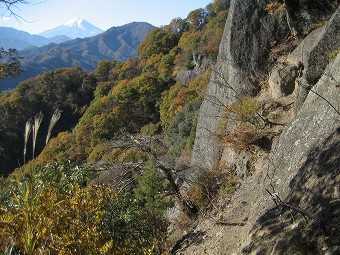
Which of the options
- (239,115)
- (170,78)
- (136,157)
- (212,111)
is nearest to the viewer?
(239,115)

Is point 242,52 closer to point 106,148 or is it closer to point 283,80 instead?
point 283,80

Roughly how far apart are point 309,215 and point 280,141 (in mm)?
3353

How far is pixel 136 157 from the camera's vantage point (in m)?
20.7

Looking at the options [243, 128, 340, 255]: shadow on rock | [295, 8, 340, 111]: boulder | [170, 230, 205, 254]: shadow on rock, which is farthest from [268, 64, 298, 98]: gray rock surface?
[170, 230, 205, 254]: shadow on rock

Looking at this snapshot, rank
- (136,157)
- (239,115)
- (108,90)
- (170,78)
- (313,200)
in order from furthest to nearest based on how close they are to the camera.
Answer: (108,90), (170,78), (136,157), (239,115), (313,200)

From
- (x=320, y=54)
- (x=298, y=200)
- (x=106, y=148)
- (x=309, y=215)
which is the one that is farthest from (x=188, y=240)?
(x=106, y=148)

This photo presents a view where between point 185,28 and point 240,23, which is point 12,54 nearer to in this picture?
point 240,23

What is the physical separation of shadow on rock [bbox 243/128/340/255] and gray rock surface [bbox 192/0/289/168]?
564 centimetres

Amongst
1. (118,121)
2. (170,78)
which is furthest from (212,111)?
(170,78)

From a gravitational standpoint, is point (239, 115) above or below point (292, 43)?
below

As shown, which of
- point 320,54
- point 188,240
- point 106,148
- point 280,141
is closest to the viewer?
point 280,141

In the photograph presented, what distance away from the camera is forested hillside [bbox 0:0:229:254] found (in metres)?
3.67

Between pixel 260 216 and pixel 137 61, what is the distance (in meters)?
49.6

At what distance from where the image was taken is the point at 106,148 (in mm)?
19906
